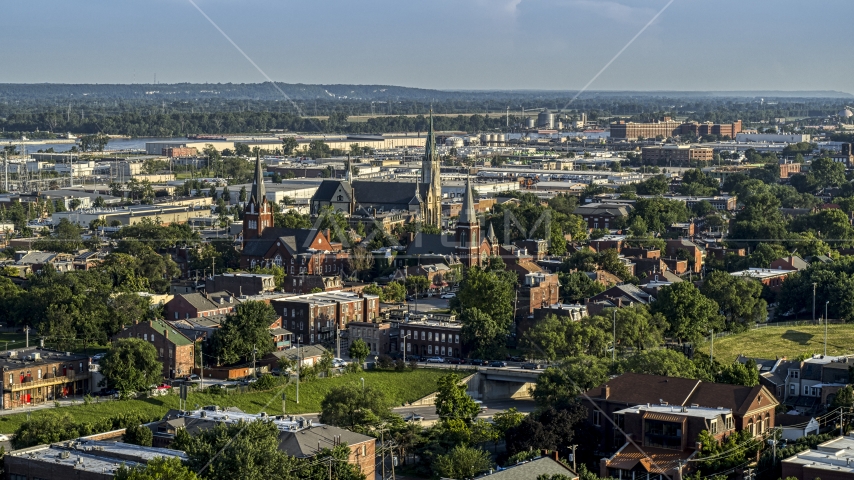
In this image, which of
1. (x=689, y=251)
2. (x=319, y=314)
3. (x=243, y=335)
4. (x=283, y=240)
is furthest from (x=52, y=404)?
(x=689, y=251)

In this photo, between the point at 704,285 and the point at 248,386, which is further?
the point at 704,285

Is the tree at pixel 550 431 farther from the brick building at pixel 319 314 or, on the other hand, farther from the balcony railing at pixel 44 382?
the brick building at pixel 319 314

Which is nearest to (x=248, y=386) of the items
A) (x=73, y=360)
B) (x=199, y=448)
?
(x=73, y=360)

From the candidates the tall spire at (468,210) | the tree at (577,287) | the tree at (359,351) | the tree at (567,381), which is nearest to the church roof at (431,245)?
the tall spire at (468,210)

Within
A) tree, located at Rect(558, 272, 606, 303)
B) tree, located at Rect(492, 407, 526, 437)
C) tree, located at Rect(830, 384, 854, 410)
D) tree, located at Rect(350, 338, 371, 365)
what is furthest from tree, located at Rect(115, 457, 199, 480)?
tree, located at Rect(558, 272, 606, 303)

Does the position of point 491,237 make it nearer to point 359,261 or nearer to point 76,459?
point 359,261

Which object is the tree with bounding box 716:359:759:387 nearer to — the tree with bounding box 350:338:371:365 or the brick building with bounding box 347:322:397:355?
the tree with bounding box 350:338:371:365

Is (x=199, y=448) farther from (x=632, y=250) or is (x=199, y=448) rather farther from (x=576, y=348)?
(x=632, y=250)
